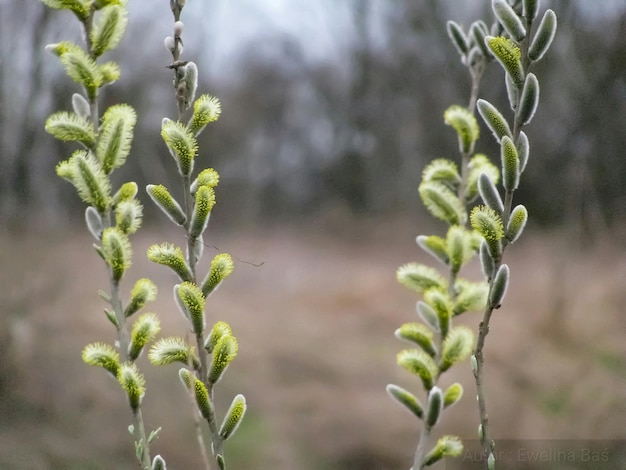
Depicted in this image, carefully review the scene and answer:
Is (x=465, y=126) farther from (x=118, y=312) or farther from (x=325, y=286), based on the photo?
(x=325, y=286)

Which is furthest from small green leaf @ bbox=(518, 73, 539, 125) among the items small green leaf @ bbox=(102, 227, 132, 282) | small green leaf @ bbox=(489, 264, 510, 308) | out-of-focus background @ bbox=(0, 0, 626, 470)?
out-of-focus background @ bbox=(0, 0, 626, 470)

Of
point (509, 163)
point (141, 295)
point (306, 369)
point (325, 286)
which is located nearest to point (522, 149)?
point (509, 163)

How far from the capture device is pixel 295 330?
5.17 meters

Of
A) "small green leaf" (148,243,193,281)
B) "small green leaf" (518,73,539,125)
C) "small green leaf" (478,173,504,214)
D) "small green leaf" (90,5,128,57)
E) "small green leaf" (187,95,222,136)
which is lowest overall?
"small green leaf" (478,173,504,214)

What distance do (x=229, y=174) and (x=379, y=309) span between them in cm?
317

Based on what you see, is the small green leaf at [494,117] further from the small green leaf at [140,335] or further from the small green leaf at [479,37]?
the small green leaf at [140,335]

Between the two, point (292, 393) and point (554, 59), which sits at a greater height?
point (554, 59)

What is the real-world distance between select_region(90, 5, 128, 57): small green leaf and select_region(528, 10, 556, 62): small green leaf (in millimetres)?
332

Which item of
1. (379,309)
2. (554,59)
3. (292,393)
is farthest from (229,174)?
(554,59)

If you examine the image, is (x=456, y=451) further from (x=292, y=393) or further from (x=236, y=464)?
(x=292, y=393)

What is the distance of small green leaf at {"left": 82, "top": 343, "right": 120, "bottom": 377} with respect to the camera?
1.55 feet

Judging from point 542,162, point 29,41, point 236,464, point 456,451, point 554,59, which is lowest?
point 236,464

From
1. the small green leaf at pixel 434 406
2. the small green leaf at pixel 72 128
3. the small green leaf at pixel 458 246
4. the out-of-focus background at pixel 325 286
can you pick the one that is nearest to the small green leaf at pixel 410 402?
the small green leaf at pixel 434 406

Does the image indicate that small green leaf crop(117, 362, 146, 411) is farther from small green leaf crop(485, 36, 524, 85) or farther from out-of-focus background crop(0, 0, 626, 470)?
out-of-focus background crop(0, 0, 626, 470)
